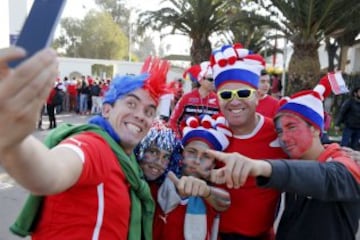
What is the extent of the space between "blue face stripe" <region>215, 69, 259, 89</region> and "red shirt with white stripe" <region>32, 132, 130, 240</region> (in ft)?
3.31

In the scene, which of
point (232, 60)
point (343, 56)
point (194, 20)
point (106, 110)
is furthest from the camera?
point (343, 56)

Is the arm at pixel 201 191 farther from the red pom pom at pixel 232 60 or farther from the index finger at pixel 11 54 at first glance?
the index finger at pixel 11 54

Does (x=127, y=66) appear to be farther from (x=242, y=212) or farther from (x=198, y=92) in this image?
(x=242, y=212)

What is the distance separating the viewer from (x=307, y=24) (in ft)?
36.2

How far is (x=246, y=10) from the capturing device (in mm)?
12383

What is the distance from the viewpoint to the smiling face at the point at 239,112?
90.5 inches

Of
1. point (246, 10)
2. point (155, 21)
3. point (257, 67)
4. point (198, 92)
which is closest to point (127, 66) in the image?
point (155, 21)

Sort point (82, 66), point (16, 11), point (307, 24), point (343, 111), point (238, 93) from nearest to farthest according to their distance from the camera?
point (238, 93)
point (16, 11)
point (343, 111)
point (307, 24)
point (82, 66)

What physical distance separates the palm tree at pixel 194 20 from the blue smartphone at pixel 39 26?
49.4 ft

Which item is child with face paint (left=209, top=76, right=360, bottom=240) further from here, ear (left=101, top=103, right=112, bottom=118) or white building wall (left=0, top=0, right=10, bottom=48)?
white building wall (left=0, top=0, right=10, bottom=48)

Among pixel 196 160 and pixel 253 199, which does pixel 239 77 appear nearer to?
pixel 196 160

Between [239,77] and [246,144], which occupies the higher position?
[239,77]

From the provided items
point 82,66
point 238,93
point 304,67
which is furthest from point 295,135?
point 82,66

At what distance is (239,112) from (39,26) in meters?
1.61
